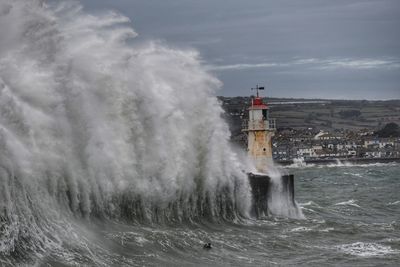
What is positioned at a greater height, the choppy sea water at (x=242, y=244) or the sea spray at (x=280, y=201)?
the sea spray at (x=280, y=201)

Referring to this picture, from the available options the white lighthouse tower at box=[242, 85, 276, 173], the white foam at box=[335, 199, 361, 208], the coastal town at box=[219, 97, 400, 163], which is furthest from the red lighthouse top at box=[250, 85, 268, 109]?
the coastal town at box=[219, 97, 400, 163]

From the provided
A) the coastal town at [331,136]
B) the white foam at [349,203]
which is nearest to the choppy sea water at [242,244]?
the white foam at [349,203]

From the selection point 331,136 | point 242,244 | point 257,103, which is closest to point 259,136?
point 257,103

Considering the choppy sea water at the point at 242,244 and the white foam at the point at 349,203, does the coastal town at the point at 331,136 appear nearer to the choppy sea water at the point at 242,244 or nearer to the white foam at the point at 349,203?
the white foam at the point at 349,203

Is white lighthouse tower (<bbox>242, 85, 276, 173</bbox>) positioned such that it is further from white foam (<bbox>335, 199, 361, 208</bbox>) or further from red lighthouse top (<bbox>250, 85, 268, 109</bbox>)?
white foam (<bbox>335, 199, 361, 208</bbox>)

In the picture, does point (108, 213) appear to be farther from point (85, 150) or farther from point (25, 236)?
point (25, 236)

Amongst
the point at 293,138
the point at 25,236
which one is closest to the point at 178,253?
the point at 25,236

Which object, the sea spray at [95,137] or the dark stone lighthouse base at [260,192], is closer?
the sea spray at [95,137]
